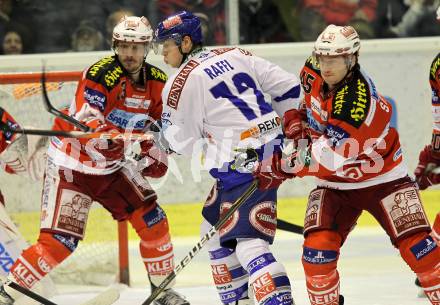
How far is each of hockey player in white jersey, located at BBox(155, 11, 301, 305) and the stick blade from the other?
2.29 ft

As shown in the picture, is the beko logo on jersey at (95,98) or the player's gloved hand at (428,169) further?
the player's gloved hand at (428,169)

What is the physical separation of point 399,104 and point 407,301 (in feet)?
8.31

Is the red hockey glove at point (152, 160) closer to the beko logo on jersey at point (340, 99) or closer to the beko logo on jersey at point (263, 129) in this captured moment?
the beko logo on jersey at point (263, 129)

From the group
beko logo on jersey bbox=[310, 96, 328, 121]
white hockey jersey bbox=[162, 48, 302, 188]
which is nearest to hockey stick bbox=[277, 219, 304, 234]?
white hockey jersey bbox=[162, 48, 302, 188]

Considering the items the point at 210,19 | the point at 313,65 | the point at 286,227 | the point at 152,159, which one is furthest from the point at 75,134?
the point at 210,19

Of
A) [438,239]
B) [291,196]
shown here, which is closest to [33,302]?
[438,239]

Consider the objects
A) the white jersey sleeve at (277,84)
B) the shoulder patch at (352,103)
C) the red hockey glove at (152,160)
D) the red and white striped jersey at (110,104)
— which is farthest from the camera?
the red hockey glove at (152,160)

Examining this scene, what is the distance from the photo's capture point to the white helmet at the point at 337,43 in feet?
14.0

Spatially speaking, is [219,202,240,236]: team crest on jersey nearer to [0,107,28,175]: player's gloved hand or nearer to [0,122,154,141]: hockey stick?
[0,122,154,141]: hockey stick

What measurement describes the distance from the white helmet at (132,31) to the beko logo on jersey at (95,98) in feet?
0.91

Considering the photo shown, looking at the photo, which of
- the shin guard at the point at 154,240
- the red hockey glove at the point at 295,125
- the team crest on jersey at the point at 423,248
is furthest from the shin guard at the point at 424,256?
the shin guard at the point at 154,240

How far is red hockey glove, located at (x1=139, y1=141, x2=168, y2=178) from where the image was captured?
521 cm

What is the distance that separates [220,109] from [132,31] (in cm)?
70

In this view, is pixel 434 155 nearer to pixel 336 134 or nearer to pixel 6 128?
pixel 336 134
